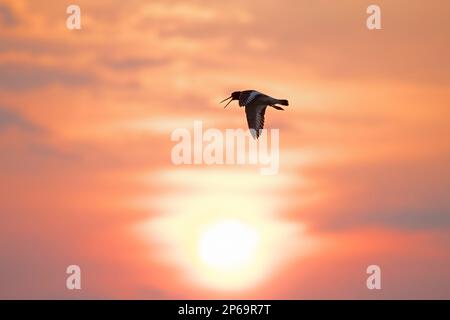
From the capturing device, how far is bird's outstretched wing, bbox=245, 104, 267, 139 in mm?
44588

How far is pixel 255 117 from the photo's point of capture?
44750 millimetres

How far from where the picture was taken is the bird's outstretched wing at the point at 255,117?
146 ft

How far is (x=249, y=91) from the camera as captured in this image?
45938 mm
